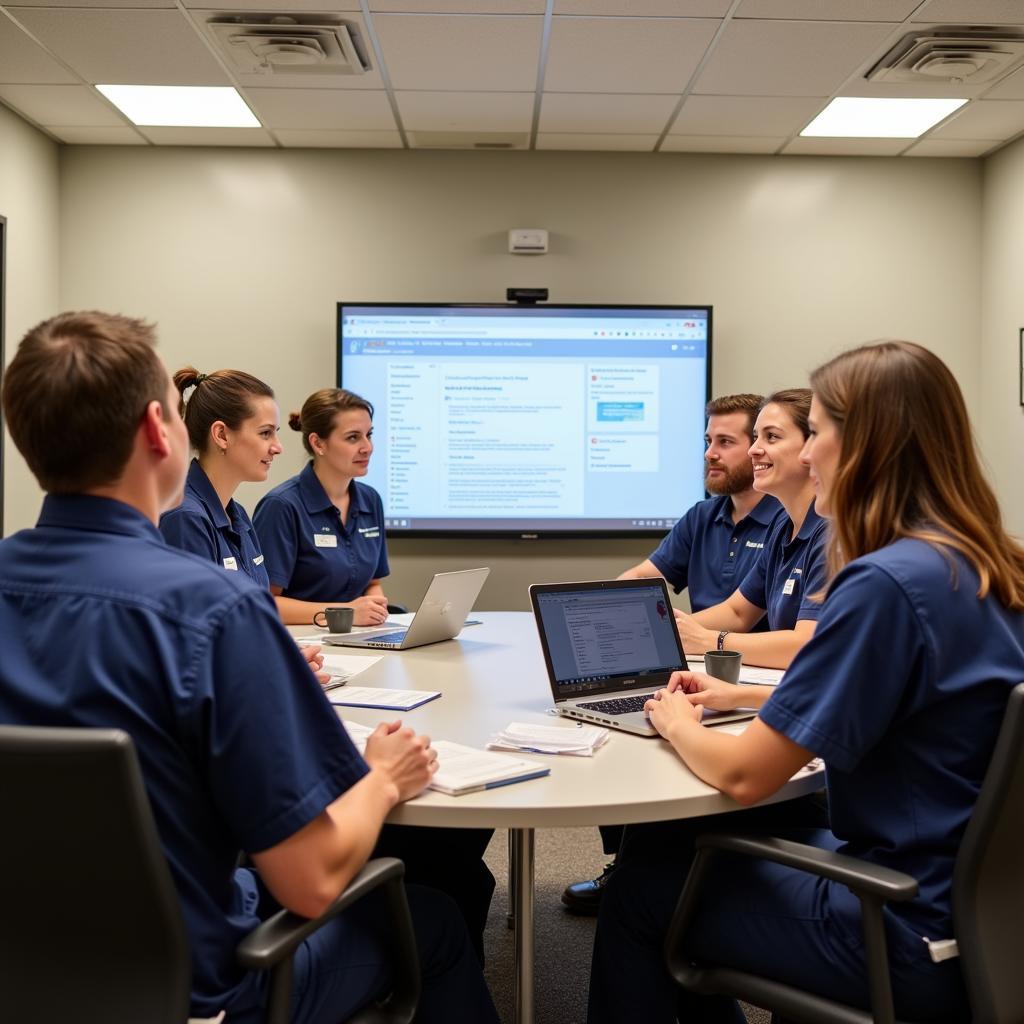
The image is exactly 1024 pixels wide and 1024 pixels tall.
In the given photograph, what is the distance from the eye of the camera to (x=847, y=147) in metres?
4.60

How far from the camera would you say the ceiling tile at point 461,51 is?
3.32 metres

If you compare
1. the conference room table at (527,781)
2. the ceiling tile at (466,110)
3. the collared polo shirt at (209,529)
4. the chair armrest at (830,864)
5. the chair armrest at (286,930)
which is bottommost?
the chair armrest at (286,930)

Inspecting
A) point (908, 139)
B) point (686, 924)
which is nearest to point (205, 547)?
point (686, 924)

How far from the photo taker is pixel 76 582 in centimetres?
108

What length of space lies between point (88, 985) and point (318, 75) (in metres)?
3.49

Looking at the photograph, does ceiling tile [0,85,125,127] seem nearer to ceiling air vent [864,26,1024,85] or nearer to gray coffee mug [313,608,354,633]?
gray coffee mug [313,608,354,633]

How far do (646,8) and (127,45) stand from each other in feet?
6.03

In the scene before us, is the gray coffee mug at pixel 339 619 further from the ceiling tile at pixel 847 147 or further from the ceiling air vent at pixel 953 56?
the ceiling tile at pixel 847 147

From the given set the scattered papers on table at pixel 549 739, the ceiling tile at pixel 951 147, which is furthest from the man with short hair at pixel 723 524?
the ceiling tile at pixel 951 147

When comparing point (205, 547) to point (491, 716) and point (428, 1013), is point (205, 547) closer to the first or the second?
point (491, 716)

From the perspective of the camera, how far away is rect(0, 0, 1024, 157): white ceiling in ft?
10.6

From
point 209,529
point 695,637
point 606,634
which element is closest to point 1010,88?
point 695,637

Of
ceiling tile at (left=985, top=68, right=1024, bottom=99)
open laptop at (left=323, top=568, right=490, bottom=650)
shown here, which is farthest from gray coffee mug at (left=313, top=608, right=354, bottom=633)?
ceiling tile at (left=985, top=68, right=1024, bottom=99)

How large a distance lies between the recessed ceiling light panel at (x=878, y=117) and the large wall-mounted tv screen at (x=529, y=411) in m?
0.96
